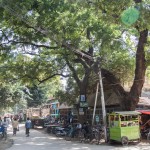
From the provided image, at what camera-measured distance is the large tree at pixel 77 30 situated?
1698 cm

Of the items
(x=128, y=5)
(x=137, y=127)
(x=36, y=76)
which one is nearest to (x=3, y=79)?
(x=36, y=76)

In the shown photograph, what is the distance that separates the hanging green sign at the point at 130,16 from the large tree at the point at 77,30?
230 millimetres

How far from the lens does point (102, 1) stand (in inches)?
650

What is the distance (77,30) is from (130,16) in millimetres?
7951

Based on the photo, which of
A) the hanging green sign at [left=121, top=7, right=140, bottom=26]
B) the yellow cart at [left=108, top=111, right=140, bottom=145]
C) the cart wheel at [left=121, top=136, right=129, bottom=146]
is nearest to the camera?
the hanging green sign at [left=121, top=7, right=140, bottom=26]

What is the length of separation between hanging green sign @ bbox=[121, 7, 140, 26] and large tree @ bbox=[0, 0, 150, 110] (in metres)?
0.23

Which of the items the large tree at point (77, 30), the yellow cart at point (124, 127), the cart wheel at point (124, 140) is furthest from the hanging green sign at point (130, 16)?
the cart wheel at point (124, 140)

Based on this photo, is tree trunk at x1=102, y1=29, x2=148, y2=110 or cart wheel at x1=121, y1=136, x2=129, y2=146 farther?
tree trunk at x1=102, y1=29, x2=148, y2=110

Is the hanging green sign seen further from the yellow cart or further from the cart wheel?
the cart wheel

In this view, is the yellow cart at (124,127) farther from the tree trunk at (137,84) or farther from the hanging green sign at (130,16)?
the hanging green sign at (130,16)

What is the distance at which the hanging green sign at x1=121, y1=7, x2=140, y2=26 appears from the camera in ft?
47.0

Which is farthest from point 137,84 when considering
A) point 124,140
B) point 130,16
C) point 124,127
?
point 130,16

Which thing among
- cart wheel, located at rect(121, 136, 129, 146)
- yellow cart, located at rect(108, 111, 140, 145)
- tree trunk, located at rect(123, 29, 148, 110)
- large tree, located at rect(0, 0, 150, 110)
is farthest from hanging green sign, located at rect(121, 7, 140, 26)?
cart wheel, located at rect(121, 136, 129, 146)

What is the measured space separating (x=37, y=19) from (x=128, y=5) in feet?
19.3
